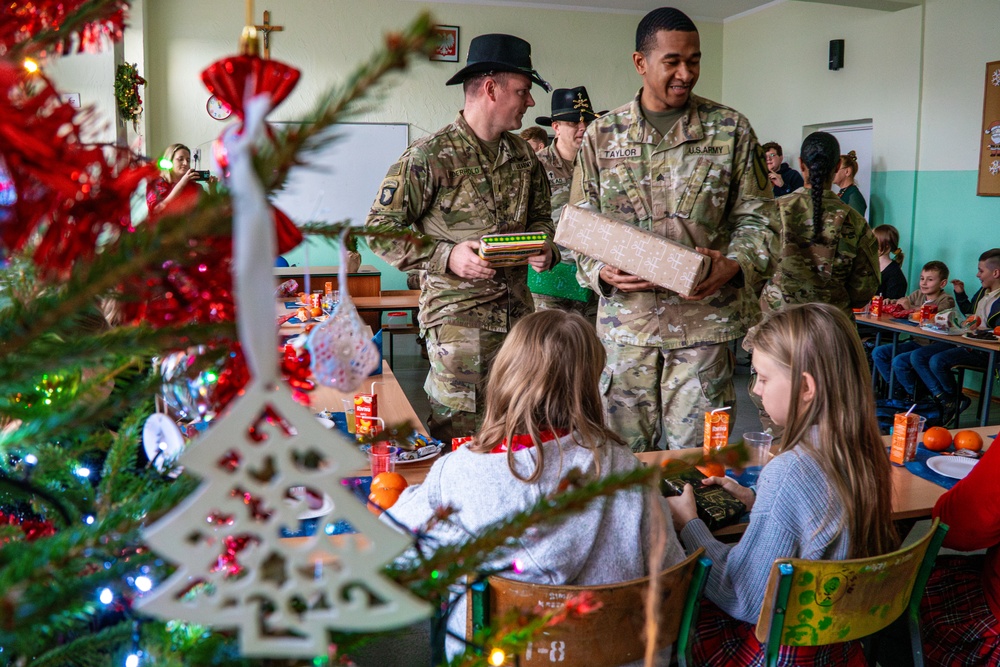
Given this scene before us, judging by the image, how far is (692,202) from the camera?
283 cm

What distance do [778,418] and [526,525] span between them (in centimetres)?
155

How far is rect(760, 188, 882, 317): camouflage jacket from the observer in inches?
157

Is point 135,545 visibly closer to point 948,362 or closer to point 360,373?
point 360,373

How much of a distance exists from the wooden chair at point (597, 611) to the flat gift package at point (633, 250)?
46.0 inches

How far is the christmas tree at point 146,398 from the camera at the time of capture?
347 mm

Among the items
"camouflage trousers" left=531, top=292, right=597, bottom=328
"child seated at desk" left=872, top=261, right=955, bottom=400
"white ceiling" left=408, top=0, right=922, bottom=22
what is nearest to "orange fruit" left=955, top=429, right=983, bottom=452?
"camouflage trousers" left=531, top=292, right=597, bottom=328

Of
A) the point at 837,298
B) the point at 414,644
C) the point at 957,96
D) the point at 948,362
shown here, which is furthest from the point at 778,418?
the point at 957,96

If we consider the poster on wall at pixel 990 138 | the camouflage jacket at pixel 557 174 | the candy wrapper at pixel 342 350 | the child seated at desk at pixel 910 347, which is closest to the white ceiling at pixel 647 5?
the poster on wall at pixel 990 138

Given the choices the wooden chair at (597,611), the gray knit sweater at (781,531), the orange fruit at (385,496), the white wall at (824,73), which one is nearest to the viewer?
the wooden chair at (597,611)

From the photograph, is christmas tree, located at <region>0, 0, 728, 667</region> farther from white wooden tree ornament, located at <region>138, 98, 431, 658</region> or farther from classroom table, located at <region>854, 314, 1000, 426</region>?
classroom table, located at <region>854, 314, 1000, 426</region>

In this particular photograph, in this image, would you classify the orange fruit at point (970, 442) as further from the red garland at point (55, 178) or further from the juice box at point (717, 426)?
the red garland at point (55, 178)

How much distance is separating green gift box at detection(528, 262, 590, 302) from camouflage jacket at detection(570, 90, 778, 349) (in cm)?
134

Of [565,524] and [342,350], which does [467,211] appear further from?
[342,350]

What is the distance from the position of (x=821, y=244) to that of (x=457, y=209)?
1905 mm
